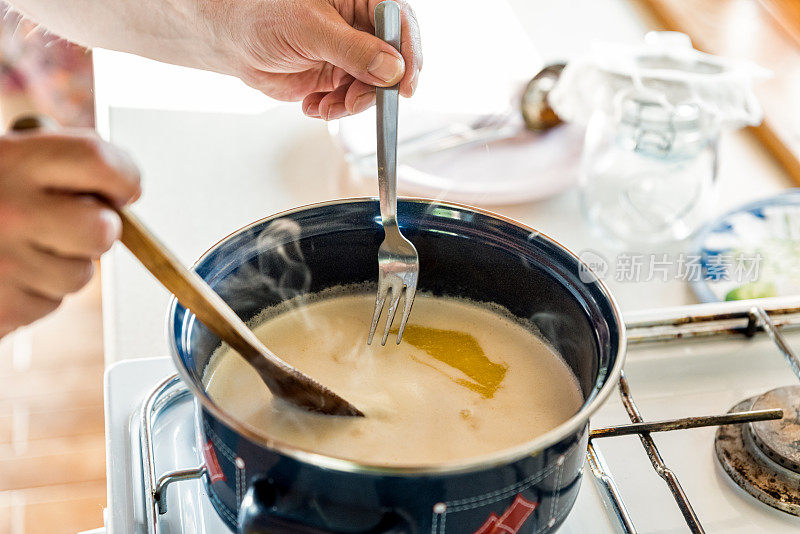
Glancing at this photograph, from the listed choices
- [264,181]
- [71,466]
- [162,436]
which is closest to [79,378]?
[71,466]

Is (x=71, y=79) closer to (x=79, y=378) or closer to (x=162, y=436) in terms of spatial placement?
(x=79, y=378)

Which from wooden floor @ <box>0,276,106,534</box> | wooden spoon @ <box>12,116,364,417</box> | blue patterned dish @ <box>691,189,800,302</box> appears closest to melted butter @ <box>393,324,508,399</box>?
wooden spoon @ <box>12,116,364,417</box>

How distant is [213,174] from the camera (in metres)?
1.08

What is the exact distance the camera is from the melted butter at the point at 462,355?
682mm

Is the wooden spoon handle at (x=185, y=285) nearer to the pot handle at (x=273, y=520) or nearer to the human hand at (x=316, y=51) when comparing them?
the pot handle at (x=273, y=520)

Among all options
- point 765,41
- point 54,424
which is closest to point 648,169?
point 765,41

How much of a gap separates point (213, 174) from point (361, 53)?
402 millimetres

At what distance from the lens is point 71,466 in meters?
1.54

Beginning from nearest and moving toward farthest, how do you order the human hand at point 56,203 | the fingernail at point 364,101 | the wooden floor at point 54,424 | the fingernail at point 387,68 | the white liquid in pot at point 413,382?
the human hand at point 56,203 < the white liquid in pot at point 413,382 < the fingernail at point 387,68 < the fingernail at point 364,101 < the wooden floor at point 54,424

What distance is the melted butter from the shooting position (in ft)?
2.24

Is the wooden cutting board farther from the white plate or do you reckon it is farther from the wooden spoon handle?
the wooden spoon handle

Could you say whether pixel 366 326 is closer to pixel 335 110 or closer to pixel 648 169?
pixel 335 110

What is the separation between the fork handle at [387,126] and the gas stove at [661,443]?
0.76ft

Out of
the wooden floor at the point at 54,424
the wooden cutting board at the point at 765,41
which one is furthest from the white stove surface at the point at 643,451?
the wooden floor at the point at 54,424
